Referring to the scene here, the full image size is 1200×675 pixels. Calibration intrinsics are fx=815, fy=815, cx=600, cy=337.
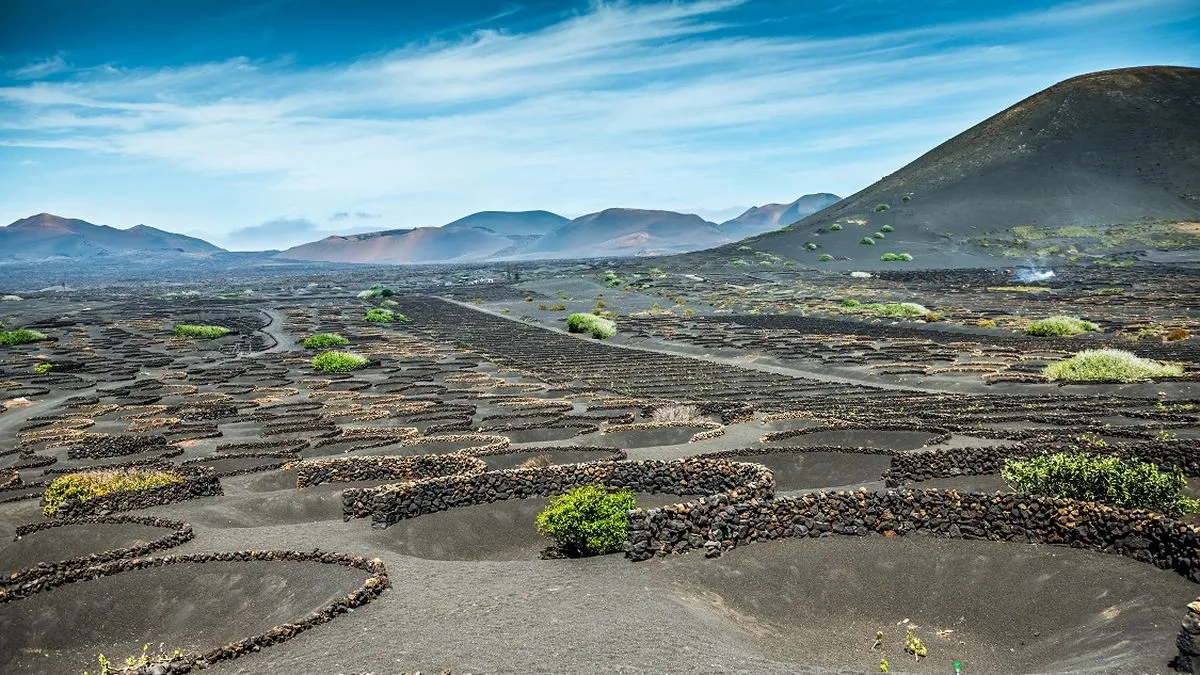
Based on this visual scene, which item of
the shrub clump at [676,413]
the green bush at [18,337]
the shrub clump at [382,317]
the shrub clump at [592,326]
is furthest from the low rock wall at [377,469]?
the shrub clump at [382,317]

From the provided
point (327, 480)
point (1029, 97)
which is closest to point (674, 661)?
point (327, 480)

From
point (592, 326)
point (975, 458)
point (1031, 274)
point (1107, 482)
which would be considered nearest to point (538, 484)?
point (975, 458)

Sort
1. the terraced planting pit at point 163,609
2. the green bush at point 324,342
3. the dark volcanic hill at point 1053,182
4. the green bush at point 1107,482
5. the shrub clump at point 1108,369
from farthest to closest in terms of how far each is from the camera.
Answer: the dark volcanic hill at point 1053,182 < the green bush at point 324,342 < the shrub clump at point 1108,369 < the green bush at point 1107,482 < the terraced planting pit at point 163,609

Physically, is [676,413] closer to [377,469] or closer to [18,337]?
[377,469]

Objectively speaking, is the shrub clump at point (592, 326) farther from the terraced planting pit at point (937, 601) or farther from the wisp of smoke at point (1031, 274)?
the wisp of smoke at point (1031, 274)

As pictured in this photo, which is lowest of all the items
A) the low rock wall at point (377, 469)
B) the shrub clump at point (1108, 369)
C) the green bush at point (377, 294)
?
the shrub clump at point (1108, 369)

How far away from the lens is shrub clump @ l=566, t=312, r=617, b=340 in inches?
3209

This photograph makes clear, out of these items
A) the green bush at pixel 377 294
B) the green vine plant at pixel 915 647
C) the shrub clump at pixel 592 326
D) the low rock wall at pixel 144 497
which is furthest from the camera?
the green bush at pixel 377 294

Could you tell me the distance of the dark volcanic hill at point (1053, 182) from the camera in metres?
149

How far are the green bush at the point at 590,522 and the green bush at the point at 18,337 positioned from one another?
8572cm

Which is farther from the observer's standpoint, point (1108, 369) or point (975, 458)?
point (1108, 369)

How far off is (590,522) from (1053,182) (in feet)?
560

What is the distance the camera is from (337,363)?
6334 cm

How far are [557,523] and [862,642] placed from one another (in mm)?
7120
